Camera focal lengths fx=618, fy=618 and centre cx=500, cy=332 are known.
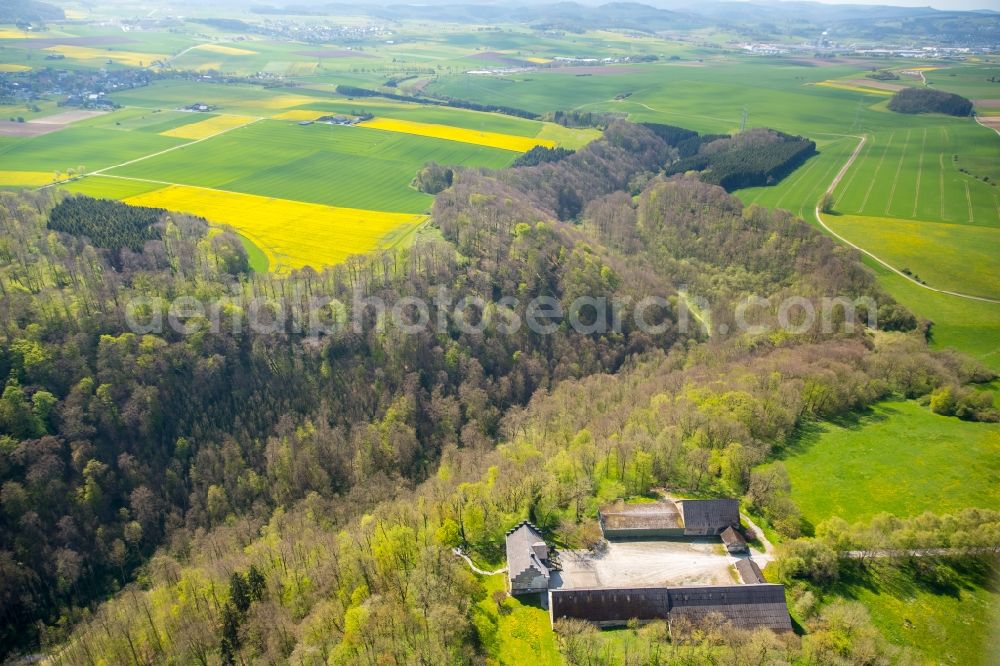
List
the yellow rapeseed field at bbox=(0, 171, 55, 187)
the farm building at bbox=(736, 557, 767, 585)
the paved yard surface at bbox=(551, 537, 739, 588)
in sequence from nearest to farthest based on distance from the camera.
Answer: the farm building at bbox=(736, 557, 767, 585), the paved yard surface at bbox=(551, 537, 739, 588), the yellow rapeseed field at bbox=(0, 171, 55, 187)

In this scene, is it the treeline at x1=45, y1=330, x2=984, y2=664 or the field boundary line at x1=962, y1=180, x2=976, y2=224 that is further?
the field boundary line at x1=962, y1=180, x2=976, y2=224

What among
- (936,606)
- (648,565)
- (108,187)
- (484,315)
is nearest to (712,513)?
(648,565)

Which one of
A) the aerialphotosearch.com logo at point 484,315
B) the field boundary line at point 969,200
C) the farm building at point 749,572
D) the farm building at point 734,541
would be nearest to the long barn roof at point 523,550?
the farm building at point 749,572

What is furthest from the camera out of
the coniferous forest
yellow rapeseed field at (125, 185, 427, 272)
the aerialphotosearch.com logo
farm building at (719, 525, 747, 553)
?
yellow rapeseed field at (125, 185, 427, 272)

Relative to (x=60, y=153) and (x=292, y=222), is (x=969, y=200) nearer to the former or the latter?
(x=292, y=222)

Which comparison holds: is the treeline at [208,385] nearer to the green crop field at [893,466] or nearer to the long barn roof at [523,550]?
the long barn roof at [523,550]

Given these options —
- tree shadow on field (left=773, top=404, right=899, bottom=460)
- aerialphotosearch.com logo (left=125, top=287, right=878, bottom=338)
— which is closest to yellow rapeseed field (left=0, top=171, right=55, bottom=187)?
aerialphotosearch.com logo (left=125, top=287, right=878, bottom=338)

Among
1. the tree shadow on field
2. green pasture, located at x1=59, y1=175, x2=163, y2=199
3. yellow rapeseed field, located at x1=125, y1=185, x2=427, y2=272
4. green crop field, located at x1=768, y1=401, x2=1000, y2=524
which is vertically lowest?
green crop field, located at x1=768, y1=401, x2=1000, y2=524

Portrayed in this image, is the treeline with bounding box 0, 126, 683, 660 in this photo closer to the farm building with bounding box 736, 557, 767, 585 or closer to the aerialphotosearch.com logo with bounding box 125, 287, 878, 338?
the aerialphotosearch.com logo with bounding box 125, 287, 878, 338
